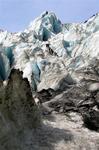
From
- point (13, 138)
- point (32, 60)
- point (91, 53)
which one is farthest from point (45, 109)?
point (91, 53)

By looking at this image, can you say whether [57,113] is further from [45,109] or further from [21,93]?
[21,93]

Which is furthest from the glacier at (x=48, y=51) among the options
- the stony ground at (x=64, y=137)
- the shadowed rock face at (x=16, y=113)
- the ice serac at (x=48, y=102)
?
the shadowed rock face at (x=16, y=113)

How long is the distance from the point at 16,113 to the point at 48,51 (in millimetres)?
34476

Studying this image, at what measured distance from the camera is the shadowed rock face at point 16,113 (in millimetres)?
10938

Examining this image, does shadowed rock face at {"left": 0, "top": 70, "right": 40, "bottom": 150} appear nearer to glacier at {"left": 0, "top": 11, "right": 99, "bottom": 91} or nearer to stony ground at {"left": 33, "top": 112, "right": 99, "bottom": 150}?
stony ground at {"left": 33, "top": 112, "right": 99, "bottom": 150}

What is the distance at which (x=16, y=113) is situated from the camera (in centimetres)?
1255

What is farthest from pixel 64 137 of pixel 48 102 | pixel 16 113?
pixel 48 102

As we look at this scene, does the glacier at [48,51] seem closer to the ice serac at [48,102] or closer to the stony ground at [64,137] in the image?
the ice serac at [48,102]

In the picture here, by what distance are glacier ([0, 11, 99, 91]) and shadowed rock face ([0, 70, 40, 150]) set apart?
17.9 metres

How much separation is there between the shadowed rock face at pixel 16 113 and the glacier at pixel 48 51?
1792cm

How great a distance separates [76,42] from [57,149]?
40.8 meters

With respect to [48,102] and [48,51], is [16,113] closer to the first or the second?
[48,102]

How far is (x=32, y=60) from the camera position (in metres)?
42.0

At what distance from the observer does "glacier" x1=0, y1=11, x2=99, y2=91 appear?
37750mm
